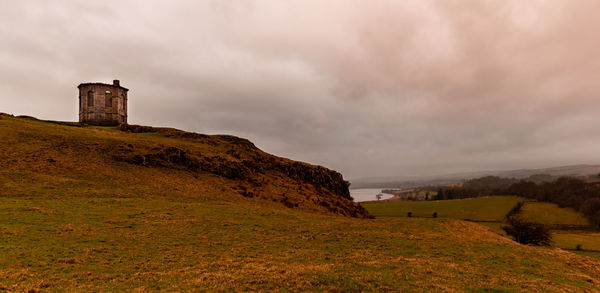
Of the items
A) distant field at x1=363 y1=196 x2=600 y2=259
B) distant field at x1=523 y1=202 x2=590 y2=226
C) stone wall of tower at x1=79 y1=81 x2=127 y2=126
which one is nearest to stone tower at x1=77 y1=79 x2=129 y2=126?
stone wall of tower at x1=79 y1=81 x2=127 y2=126

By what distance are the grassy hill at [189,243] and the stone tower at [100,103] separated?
3120cm

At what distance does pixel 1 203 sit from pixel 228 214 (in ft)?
68.8

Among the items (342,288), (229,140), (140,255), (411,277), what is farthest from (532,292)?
(229,140)

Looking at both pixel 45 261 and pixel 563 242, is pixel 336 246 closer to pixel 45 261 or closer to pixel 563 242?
pixel 45 261

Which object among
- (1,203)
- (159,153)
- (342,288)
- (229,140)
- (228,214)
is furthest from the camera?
(229,140)

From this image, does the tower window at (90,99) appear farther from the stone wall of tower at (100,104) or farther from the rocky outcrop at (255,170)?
the rocky outcrop at (255,170)

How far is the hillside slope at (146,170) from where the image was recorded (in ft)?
113

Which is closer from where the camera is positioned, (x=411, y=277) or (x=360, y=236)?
(x=411, y=277)

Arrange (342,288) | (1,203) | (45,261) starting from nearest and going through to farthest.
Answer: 1. (342,288)
2. (45,261)
3. (1,203)

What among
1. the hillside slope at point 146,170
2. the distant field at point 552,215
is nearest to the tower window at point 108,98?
the hillside slope at point 146,170

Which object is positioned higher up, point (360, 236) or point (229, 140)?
point (229, 140)

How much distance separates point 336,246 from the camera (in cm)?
2241

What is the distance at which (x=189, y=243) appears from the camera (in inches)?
819

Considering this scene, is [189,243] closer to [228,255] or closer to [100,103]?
[228,255]
